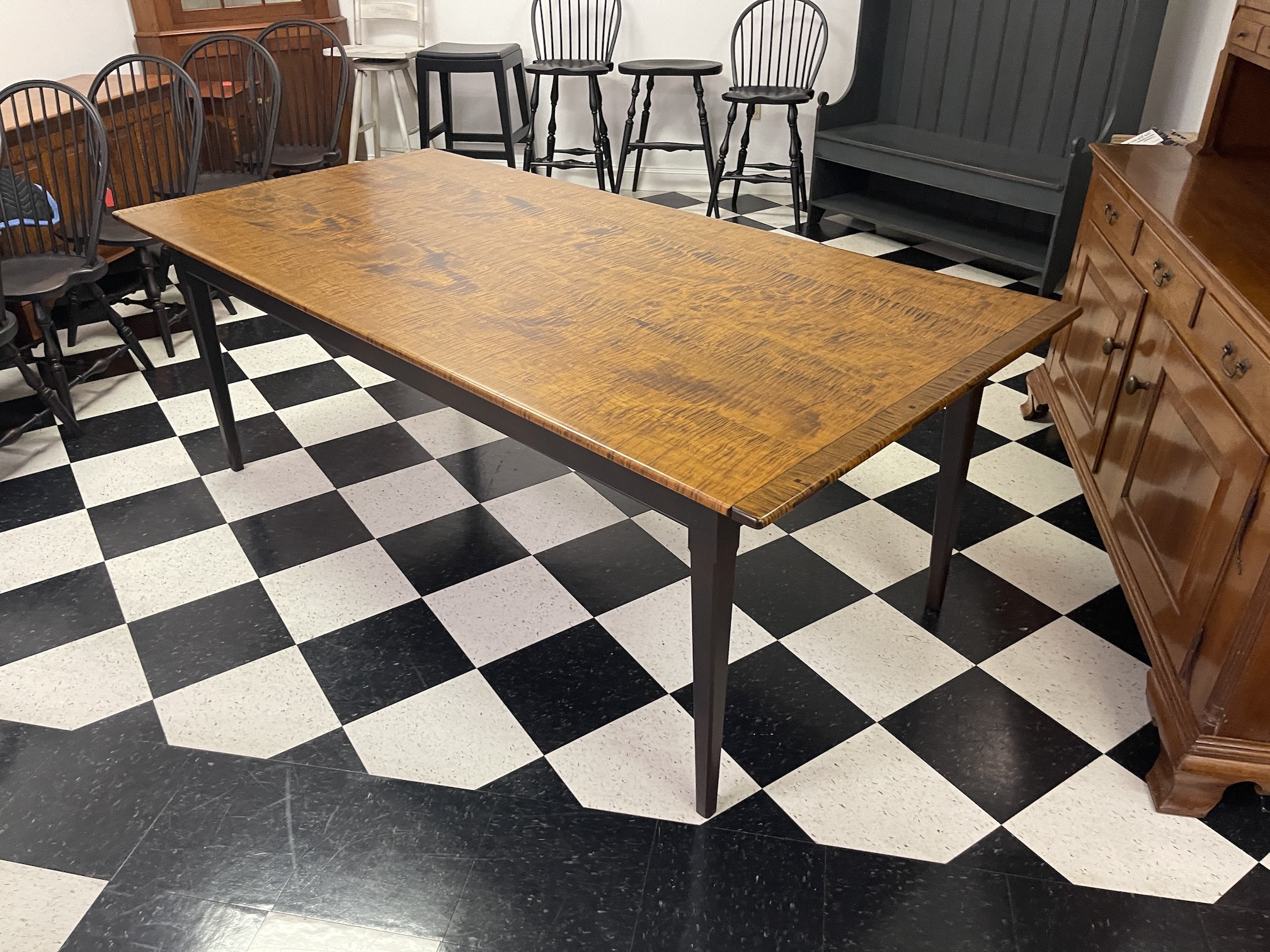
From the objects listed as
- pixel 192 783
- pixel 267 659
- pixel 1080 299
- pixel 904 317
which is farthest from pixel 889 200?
pixel 192 783

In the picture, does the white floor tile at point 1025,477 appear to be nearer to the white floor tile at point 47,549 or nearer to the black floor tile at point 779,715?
the black floor tile at point 779,715

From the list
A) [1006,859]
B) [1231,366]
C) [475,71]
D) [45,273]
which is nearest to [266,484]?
[45,273]

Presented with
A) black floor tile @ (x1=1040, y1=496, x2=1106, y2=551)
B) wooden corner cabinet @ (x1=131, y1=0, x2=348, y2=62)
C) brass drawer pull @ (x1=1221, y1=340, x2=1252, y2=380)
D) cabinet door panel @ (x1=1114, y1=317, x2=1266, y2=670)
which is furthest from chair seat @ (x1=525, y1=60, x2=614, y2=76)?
brass drawer pull @ (x1=1221, y1=340, x2=1252, y2=380)

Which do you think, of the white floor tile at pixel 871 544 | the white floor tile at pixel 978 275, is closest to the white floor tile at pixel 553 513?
the white floor tile at pixel 871 544

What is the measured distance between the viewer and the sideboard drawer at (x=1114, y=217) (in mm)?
2270

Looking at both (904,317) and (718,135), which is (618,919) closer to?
(904,317)

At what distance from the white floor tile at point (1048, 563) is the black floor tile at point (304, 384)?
2233 millimetres

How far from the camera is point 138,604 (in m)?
2.31

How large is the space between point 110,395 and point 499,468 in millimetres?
1551

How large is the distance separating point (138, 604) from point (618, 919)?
1.47 m

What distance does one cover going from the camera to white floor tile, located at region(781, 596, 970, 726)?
2041 mm

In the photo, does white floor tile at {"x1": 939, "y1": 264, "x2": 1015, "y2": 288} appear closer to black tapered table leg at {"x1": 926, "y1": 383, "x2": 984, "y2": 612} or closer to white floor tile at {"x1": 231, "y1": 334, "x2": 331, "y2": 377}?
black tapered table leg at {"x1": 926, "y1": 383, "x2": 984, "y2": 612}

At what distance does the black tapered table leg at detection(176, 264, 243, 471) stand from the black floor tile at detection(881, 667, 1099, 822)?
2.04 metres

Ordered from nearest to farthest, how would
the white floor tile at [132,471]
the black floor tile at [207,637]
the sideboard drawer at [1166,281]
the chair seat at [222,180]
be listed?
the sideboard drawer at [1166,281]
the black floor tile at [207,637]
the white floor tile at [132,471]
the chair seat at [222,180]
